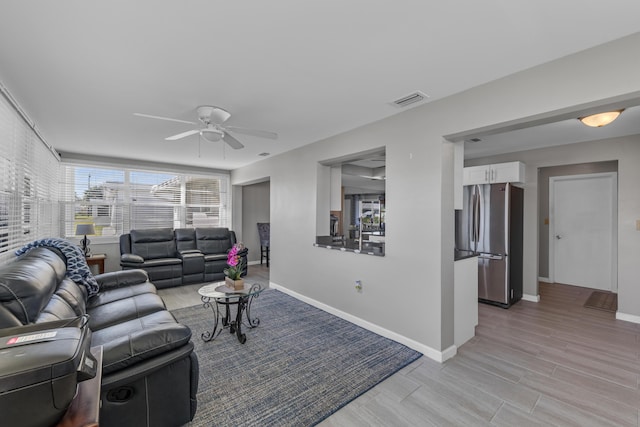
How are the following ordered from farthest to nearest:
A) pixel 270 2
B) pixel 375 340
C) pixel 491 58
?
pixel 375 340 → pixel 491 58 → pixel 270 2

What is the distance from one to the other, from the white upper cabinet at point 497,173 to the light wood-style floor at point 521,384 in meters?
2.11

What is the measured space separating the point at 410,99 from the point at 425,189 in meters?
0.86

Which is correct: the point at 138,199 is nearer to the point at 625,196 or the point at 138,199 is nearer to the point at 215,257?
the point at 215,257

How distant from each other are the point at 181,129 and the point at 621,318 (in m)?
6.13

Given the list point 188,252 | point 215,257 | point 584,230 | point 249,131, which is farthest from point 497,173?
point 188,252

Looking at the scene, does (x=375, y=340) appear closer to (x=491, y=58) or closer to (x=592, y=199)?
(x=491, y=58)

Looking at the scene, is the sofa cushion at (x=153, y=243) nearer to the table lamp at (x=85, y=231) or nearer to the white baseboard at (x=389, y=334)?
the table lamp at (x=85, y=231)

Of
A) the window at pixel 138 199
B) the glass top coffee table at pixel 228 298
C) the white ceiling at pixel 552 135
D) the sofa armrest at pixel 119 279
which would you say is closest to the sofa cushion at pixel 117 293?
the sofa armrest at pixel 119 279

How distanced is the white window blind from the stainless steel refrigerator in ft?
18.0

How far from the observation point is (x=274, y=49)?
6.26 ft

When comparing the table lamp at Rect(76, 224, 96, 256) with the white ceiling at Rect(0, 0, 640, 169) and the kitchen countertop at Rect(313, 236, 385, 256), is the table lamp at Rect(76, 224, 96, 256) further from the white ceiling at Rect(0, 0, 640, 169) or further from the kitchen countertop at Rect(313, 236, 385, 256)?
the kitchen countertop at Rect(313, 236, 385, 256)

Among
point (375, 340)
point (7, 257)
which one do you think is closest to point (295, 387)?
point (375, 340)

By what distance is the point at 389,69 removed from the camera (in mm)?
2154

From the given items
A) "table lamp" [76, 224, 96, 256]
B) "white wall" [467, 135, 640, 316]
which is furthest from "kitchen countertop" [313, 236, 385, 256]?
"table lamp" [76, 224, 96, 256]
